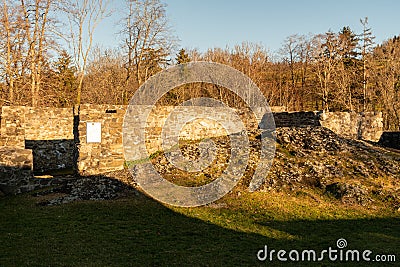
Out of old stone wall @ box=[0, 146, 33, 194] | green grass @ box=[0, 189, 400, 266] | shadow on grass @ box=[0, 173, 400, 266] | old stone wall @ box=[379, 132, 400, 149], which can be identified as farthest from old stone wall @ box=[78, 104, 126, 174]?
old stone wall @ box=[379, 132, 400, 149]

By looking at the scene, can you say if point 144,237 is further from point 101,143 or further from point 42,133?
point 42,133

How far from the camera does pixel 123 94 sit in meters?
32.8

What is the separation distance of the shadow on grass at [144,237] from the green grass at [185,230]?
2 cm

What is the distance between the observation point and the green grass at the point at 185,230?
6590 mm

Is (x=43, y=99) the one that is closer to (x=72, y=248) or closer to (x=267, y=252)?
(x=72, y=248)

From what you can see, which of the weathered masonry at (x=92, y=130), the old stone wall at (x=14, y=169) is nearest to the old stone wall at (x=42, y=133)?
the weathered masonry at (x=92, y=130)

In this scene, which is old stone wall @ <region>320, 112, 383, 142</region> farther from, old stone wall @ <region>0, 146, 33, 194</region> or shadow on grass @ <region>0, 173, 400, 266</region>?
old stone wall @ <region>0, 146, 33, 194</region>

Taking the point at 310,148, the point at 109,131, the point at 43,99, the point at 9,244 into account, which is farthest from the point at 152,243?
the point at 43,99

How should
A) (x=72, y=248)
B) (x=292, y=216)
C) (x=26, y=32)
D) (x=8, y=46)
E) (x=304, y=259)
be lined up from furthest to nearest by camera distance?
(x=26, y=32), (x=8, y=46), (x=292, y=216), (x=72, y=248), (x=304, y=259)

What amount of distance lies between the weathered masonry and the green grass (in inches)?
111

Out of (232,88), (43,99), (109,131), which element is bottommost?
(109,131)

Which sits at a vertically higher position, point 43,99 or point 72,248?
point 43,99

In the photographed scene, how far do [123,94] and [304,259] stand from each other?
94.3 feet

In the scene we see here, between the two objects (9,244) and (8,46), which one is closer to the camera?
(9,244)
